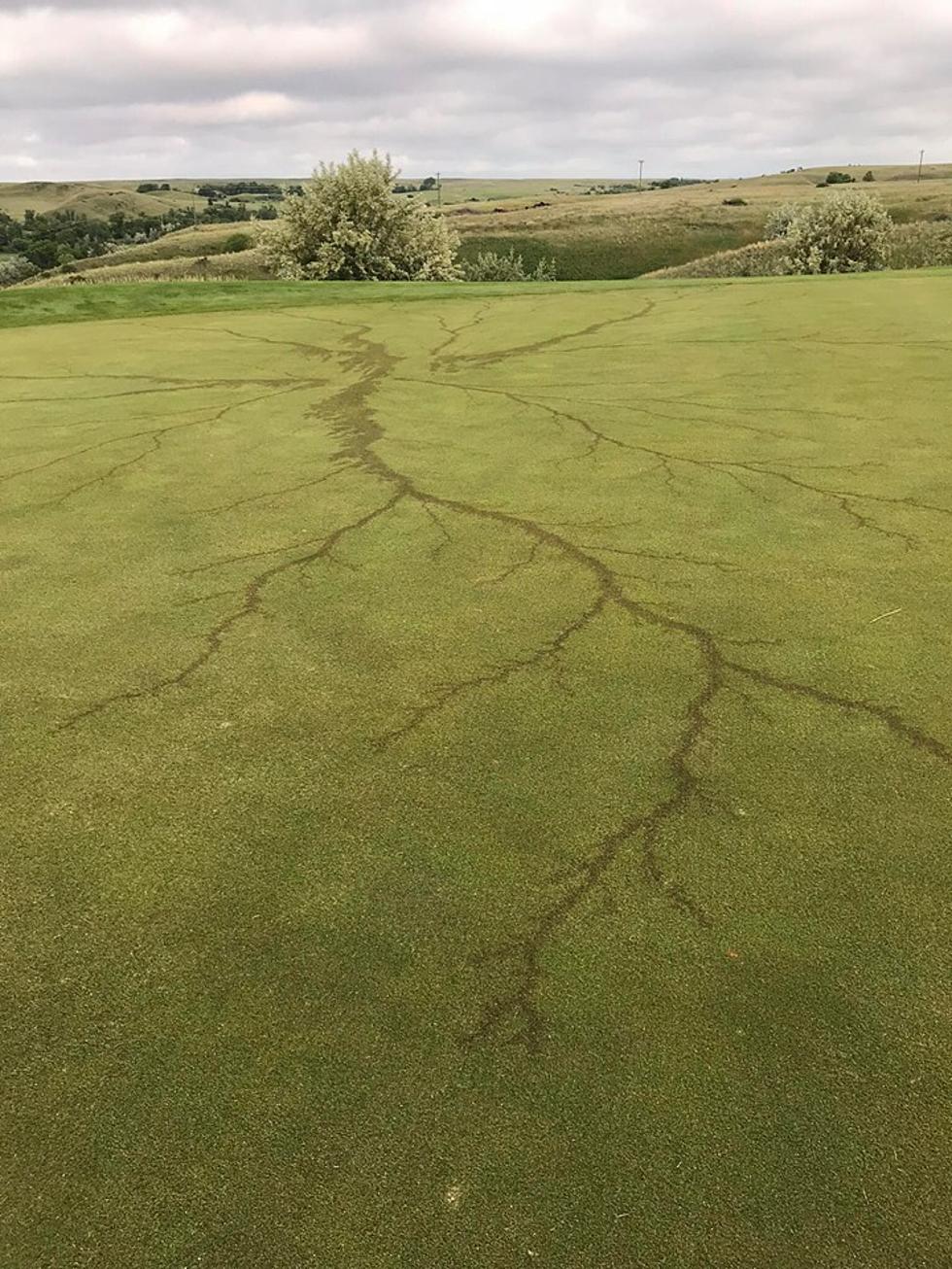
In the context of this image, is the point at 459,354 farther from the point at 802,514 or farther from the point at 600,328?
the point at 802,514

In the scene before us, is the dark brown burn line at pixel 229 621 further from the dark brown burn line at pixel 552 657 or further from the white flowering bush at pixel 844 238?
the white flowering bush at pixel 844 238

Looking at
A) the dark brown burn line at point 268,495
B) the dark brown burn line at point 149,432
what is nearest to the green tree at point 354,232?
the dark brown burn line at point 149,432

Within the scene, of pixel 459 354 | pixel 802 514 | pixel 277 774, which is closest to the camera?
pixel 277 774

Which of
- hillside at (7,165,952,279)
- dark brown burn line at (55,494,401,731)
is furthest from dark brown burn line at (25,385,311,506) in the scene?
hillside at (7,165,952,279)

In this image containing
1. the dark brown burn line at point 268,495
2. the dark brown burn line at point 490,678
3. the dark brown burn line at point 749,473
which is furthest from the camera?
the dark brown burn line at point 268,495

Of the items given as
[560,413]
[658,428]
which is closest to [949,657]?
[658,428]

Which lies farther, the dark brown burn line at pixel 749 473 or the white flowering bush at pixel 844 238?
the white flowering bush at pixel 844 238

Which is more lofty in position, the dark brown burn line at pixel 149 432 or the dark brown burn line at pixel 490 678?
the dark brown burn line at pixel 149 432

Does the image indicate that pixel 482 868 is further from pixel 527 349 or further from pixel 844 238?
pixel 844 238
